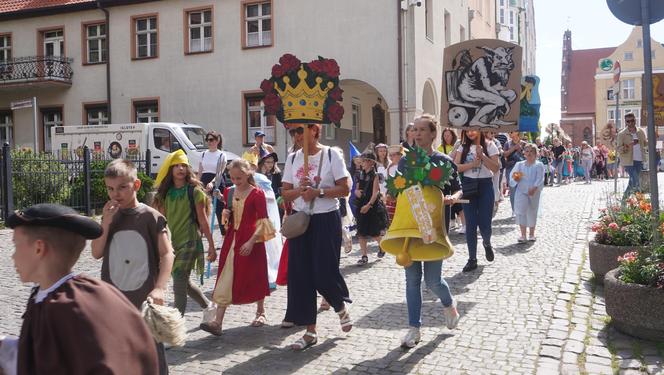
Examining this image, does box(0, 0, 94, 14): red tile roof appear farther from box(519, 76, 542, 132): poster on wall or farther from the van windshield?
box(519, 76, 542, 132): poster on wall

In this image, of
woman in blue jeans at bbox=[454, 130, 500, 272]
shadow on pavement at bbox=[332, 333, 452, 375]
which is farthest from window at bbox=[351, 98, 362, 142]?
shadow on pavement at bbox=[332, 333, 452, 375]

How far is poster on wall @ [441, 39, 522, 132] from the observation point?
815 centimetres

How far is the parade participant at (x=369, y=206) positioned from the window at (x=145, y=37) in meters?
19.3

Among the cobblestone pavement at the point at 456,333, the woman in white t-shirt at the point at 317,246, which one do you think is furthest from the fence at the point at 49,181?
the woman in white t-shirt at the point at 317,246

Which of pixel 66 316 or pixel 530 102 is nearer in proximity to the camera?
pixel 66 316

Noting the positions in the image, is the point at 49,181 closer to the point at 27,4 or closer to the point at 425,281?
the point at 425,281

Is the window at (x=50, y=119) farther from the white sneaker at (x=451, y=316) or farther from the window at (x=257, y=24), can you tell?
the white sneaker at (x=451, y=316)

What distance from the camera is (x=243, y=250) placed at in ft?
18.6

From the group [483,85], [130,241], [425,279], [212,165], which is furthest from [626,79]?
[130,241]

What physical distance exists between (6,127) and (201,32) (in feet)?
33.6

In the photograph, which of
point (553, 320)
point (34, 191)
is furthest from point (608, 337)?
point (34, 191)

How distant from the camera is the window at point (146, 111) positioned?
27.1 meters

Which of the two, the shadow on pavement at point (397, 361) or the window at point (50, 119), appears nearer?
the shadow on pavement at point (397, 361)

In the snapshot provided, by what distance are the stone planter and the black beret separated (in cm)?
412
